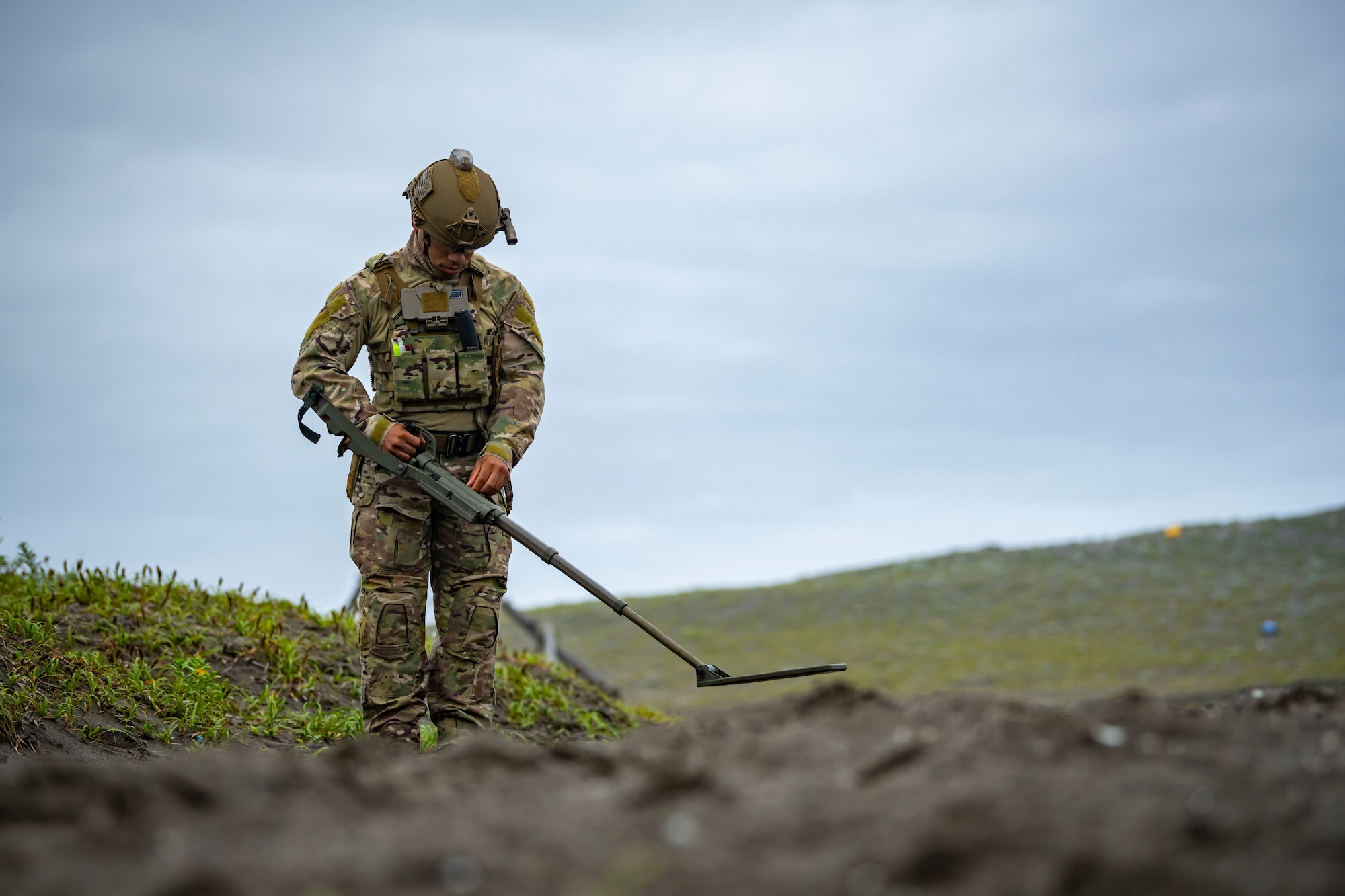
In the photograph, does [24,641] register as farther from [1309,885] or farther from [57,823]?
[1309,885]

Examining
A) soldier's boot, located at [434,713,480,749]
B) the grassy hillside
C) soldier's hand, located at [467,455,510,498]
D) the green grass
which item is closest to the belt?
soldier's hand, located at [467,455,510,498]

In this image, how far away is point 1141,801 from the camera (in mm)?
2279

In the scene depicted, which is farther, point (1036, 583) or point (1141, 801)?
point (1036, 583)

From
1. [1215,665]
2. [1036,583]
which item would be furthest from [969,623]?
[1215,665]

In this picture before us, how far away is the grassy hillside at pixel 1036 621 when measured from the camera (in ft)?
A: 46.8

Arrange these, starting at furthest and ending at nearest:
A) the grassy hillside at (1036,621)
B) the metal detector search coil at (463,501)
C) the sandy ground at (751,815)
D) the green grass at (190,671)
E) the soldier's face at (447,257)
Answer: the grassy hillside at (1036,621) < the green grass at (190,671) < the soldier's face at (447,257) < the metal detector search coil at (463,501) < the sandy ground at (751,815)

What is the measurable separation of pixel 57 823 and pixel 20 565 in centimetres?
597

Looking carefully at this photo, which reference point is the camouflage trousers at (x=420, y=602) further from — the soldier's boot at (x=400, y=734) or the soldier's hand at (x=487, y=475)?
the soldier's hand at (x=487, y=475)

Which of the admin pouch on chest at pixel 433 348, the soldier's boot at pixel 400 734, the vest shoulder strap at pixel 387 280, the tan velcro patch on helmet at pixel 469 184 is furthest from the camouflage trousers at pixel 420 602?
the tan velcro patch on helmet at pixel 469 184

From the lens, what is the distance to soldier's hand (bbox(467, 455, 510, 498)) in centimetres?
509

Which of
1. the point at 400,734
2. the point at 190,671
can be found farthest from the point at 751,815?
the point at 190,671

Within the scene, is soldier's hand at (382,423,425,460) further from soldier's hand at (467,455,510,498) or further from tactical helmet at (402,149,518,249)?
tactical helmet at (402,149,518,249)

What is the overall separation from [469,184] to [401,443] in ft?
3.77

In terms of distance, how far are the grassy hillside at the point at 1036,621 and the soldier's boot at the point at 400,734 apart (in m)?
7.41
